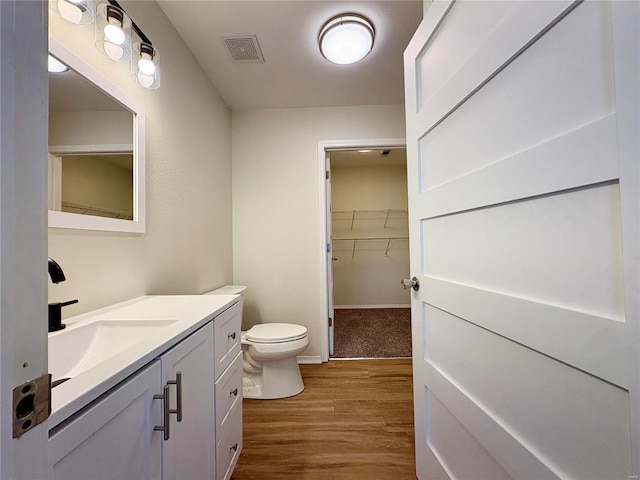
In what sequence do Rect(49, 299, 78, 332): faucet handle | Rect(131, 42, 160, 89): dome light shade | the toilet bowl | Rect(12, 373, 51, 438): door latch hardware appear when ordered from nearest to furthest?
Rect(12, 373, 51, 438): door latch hardware, Rect(49, 299, 78, 332): faucet handle, Rect(131, 42, 160, 89): dome light shade, the toilet bowl

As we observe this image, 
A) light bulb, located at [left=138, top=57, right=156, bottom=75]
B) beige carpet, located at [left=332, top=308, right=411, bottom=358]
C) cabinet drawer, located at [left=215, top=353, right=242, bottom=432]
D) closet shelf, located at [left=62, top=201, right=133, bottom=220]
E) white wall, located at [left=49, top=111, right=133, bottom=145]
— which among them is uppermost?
light bulb, located at [left=138, top=57, right=156, bottom=75]

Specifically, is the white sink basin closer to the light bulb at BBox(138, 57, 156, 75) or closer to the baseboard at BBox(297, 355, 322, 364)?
the light bulb at BBox(138, 57, 156, 75)

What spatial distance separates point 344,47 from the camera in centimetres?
164

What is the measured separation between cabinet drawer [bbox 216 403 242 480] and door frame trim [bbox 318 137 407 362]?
1221mm

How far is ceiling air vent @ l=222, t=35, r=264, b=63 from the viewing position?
5.45 feet

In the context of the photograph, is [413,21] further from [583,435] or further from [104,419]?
[104,419]

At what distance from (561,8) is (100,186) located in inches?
57.9

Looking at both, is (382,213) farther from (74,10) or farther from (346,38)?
(74,10)

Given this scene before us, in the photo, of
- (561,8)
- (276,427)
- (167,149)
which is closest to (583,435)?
(561,8)

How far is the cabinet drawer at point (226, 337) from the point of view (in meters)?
1.05

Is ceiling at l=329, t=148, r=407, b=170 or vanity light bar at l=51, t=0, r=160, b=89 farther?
ceiling at l=329, t=148, r=407, b=170

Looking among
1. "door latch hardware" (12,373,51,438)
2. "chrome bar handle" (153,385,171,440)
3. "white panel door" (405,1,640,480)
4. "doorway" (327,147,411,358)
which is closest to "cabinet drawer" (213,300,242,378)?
"chrome bar handle" (153,385,171,440)

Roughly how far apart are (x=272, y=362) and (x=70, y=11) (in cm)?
197

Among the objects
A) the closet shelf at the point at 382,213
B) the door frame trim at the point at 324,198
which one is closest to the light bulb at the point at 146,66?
the door frame trim at the point at 324,198
